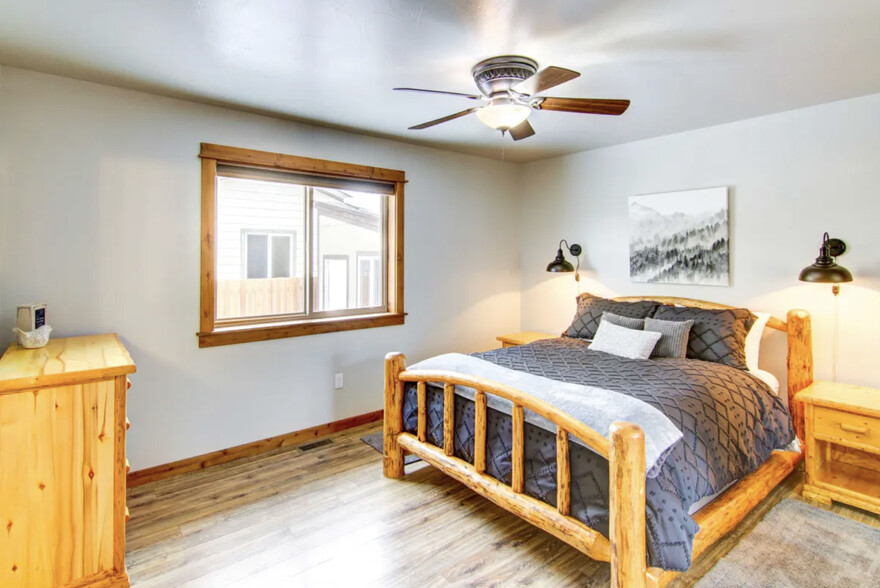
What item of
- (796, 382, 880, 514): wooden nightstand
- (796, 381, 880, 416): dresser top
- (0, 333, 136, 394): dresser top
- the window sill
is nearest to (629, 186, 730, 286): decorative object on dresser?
(796, 381, 880, 416): dresser top

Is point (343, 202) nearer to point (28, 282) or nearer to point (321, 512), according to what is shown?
point (28, 282)

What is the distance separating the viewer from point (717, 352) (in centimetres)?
292

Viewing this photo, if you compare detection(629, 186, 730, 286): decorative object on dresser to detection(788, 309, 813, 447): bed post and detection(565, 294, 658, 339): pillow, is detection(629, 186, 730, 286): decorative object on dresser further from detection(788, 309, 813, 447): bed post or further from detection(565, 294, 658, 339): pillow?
detection(788, 309, 813, 447): bed post

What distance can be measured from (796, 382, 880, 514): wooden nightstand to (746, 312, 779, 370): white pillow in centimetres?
31

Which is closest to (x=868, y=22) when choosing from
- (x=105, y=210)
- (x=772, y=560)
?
(x=772, y=560)

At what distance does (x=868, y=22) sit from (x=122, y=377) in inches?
135

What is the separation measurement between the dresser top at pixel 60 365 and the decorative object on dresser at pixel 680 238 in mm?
3645

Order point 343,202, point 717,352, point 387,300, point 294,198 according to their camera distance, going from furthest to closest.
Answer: point 387,300 < point 343,202 < point 294,198 < point 717,352

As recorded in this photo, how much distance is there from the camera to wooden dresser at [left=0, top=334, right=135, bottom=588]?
67.0 inches

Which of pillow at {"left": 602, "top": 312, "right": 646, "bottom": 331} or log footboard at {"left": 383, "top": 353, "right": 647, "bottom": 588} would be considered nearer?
log footboard at {"left": 383, "top": 353, "right": 647, "bottom": 588}

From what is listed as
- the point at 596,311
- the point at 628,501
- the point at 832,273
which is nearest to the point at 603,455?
the point at 628,501

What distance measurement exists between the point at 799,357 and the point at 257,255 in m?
3.72

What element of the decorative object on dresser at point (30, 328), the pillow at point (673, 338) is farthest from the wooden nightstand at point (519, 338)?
the decorative object on dresser at point (30, 328)

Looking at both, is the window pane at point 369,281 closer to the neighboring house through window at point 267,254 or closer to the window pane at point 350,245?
the window pane at point 350,245
